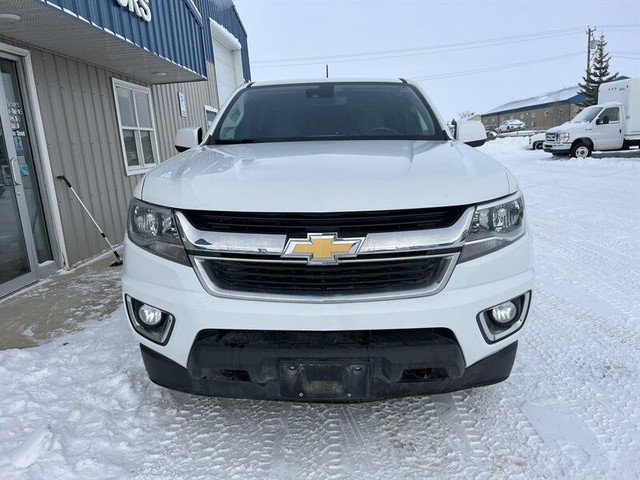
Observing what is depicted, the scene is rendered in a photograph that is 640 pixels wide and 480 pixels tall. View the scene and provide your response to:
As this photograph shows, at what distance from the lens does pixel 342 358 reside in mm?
1907

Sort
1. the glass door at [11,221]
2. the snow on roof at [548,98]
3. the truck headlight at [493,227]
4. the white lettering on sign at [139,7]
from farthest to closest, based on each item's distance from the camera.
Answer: the snow on roof at [548,98]
the white lettering on sign at [139,7]
the glass door at [11,221]
the truck headlight at [493,227]

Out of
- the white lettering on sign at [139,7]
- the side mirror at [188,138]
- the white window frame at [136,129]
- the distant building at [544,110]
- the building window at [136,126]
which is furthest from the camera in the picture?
the distant building at [544,110]

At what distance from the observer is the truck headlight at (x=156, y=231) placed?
206cm

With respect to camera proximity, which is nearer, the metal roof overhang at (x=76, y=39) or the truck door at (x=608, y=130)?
the metal roof overhang at (x=76, y=39)

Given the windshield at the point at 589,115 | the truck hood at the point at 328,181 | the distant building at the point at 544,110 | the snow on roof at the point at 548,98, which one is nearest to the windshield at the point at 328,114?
the truck hood at the point at 328,181

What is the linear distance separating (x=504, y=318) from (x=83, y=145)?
5859 millimetres

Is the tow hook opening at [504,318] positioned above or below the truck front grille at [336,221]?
below

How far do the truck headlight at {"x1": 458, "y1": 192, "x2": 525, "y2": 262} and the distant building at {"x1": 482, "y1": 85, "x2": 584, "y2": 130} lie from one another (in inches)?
2400

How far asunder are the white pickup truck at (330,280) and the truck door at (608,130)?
792 inches

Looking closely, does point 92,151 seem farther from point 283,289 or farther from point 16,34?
point 283,289

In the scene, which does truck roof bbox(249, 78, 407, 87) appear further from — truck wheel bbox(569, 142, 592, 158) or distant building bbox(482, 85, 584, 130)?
distant building bbox(482, 85, 584, 130)

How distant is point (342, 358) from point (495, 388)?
1231 millimetres

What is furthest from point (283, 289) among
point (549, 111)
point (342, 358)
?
point (549, 111)

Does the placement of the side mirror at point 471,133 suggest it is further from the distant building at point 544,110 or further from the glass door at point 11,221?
the distant building at point 544,110
